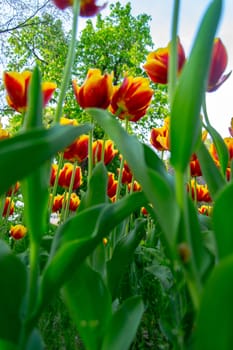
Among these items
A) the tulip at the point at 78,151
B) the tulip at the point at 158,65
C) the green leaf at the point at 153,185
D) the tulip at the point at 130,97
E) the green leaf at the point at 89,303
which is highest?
the tulip at the point at 78,151

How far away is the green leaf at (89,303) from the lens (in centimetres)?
49

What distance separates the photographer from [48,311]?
31.6 inches

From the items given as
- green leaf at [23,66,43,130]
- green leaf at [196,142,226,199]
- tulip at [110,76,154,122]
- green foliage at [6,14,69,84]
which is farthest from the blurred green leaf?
green foliage at [6,14,69,84]

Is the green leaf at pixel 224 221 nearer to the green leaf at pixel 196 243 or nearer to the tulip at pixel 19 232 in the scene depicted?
the green leaf at pixel 196 243

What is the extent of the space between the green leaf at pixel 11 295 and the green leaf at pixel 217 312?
0.16 metres

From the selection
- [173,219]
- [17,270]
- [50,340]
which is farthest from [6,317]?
[50,340]

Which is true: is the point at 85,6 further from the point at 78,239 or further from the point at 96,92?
the point at 78,239

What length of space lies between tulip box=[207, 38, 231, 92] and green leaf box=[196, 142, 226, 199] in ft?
0.57

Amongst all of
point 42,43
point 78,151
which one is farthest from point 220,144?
point 42,43

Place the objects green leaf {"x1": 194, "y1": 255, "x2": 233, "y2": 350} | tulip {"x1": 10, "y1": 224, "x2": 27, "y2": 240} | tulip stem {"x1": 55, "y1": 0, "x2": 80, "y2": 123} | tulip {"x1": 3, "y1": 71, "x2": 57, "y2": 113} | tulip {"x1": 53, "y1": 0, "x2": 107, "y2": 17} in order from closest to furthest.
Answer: green leaf {"x1": 194, "y1": 255, "x2": 233, "y2": 350} < tulip stem {"x1": 55, "y1": 0, "x2": 80, "y2": 123} < tulip {"x1": 53, "y1": 0, "x2": 107, "y2": 17} < tulip {"x1": 3, "y1": 71, "x2": 57, "y2": 113} < tulip {"x1": 10, "y1": 224, "x2": 27, "y2": 240}

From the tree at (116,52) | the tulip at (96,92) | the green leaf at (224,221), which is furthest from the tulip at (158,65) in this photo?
the tree at (116,52)

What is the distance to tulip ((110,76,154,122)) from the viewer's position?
3.05 ft

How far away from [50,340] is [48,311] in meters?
0.10

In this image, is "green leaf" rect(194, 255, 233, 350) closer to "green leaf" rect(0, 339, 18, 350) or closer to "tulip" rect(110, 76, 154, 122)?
"green leaf" rect(0, 339, 18, 350)
